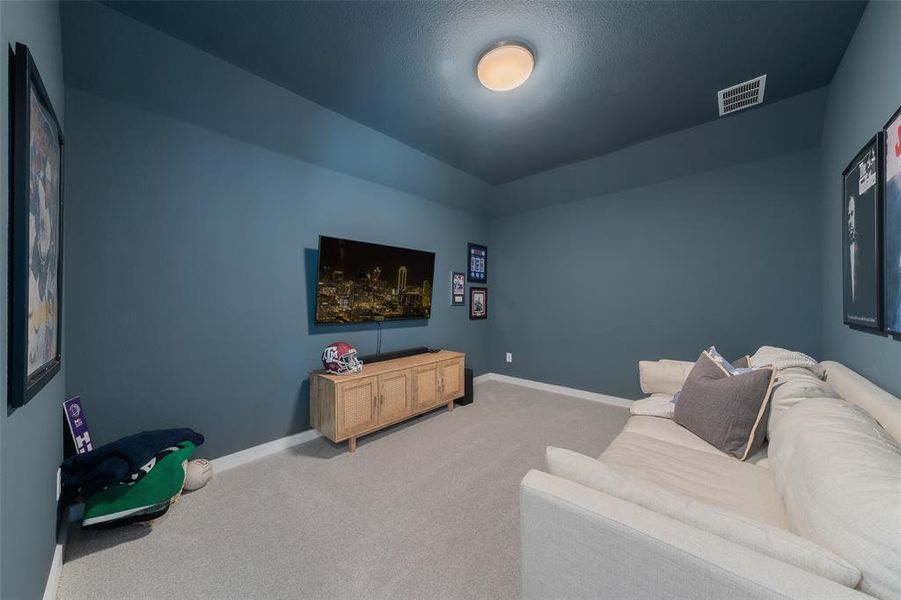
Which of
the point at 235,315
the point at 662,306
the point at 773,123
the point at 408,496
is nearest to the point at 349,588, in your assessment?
the point at 408,496

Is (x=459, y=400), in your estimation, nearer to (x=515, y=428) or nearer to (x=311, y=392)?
(x=515, y=428)

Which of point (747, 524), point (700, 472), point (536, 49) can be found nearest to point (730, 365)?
point (700, 472)

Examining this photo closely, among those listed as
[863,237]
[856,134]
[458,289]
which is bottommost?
[458,289]

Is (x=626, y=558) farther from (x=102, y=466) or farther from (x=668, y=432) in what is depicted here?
(x=102, y=466)

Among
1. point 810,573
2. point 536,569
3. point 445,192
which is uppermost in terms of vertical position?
point 445,192

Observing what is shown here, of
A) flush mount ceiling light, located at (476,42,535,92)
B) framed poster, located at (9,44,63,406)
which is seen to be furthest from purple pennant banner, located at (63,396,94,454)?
flush mount ceiling light, located at (476,42,535,92)

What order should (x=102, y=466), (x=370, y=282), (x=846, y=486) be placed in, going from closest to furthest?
(x=846, y=486) → (x=102, y=466) → (x=370, y=282)

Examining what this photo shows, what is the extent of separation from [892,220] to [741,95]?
1557mm

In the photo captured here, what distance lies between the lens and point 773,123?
263cm

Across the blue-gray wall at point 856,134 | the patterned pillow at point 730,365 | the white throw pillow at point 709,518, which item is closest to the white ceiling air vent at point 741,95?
the blue-gray wall at point 856,134

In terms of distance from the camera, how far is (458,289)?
448 cm

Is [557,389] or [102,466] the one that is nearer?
[102,466]

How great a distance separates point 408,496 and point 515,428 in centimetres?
140

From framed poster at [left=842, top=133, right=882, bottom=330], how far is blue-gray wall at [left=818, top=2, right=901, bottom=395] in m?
0.10
